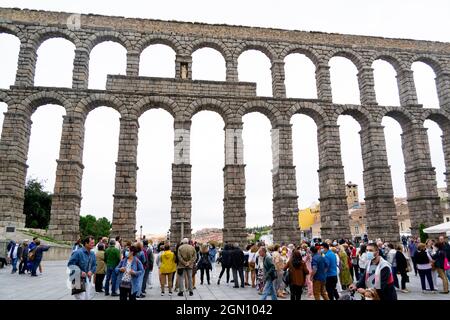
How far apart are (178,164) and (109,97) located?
22.2 feet

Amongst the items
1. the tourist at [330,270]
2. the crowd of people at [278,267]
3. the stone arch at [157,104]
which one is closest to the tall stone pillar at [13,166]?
the stone arch at [157,104]

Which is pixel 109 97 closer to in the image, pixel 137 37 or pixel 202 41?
pixel 137 37

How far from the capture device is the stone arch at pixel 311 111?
990 inches

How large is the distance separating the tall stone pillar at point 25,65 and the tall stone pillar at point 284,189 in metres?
17.5

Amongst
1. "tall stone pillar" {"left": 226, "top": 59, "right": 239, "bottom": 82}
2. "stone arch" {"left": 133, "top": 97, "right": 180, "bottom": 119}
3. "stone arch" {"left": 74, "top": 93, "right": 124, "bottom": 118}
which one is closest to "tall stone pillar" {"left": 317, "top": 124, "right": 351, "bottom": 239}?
"tall stone pillar" {"left": 226, "top": 59, "right": 239, "bottom": 82}

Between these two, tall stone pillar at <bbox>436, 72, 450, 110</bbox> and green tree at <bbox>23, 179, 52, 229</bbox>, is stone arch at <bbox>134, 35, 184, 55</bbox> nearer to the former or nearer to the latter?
tall stone pillar at <bbox>436, 72, 450, 110</bbox>

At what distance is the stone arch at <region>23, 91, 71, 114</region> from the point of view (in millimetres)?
22922

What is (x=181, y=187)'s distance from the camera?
22.4 m

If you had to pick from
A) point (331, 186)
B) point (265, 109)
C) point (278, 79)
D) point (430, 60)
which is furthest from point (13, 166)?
point (430, 60)

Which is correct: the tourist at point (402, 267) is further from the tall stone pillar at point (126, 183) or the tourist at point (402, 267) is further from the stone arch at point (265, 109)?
the tall stone pillar at point (126, 183)

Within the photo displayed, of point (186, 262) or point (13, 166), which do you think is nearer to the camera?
point (186, 262)

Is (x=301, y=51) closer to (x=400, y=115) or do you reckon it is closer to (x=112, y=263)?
(x=400, y=115)

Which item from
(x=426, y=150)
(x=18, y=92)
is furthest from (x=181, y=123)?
(x=426, y=150)

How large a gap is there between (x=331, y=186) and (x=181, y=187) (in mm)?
10346
